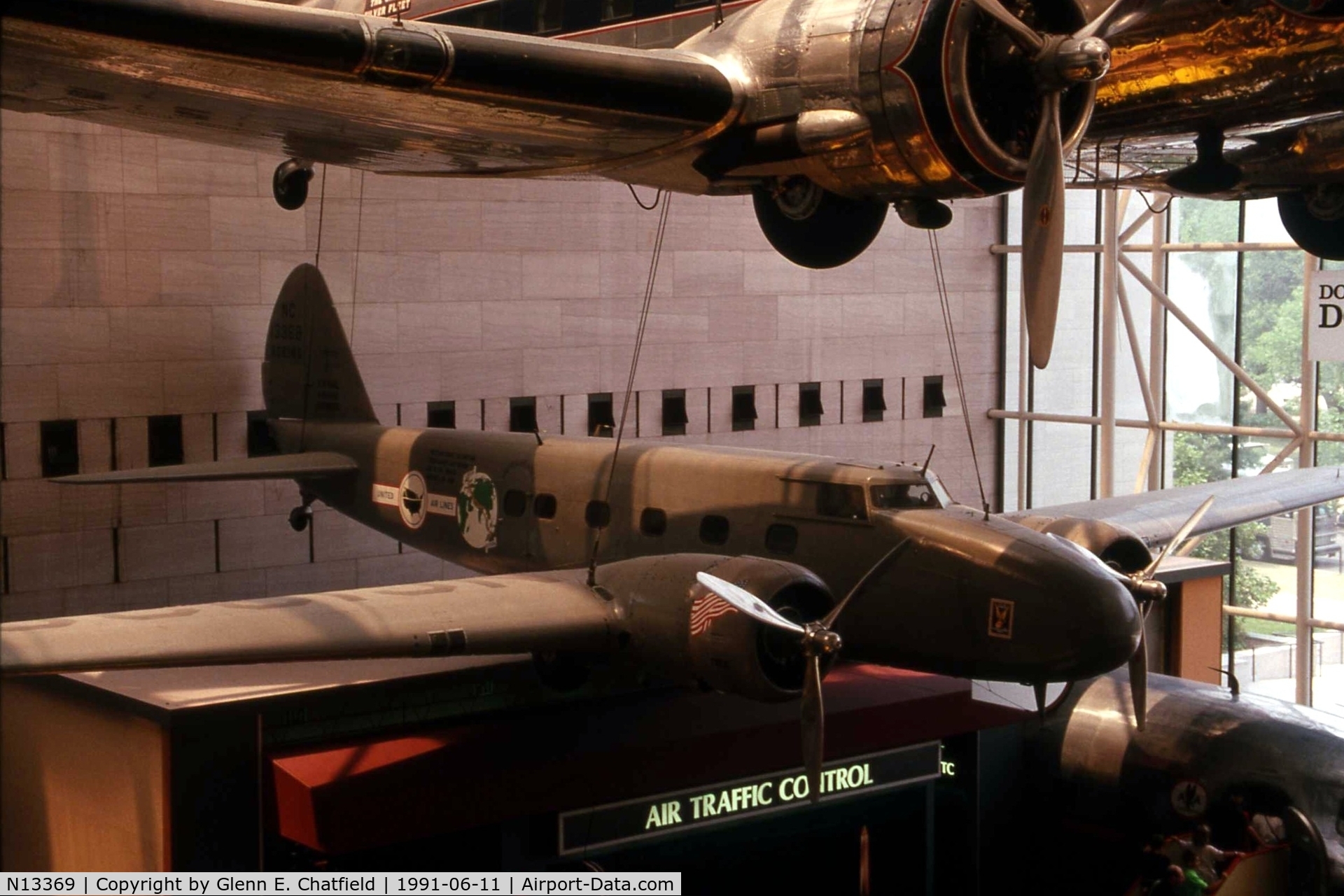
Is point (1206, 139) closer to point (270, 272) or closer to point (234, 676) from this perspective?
point (234, 676)

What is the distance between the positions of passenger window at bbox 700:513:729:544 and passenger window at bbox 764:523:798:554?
366 millimetres

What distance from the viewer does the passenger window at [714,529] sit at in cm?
1077

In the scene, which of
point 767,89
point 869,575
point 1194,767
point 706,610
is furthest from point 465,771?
point 1194,767

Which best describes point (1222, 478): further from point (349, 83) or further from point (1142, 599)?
point (349, 83)

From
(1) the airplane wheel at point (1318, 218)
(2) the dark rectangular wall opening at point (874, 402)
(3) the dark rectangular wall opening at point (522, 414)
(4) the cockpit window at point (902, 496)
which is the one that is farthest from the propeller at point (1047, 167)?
(2) the dark rectangular wall opening at point (874, 402)

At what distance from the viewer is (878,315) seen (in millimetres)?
20594

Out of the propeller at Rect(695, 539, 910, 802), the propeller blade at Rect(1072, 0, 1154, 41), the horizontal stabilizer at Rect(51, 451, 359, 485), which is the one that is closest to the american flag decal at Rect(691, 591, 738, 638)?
the propeller at Rect(695, 539, 910, 802)

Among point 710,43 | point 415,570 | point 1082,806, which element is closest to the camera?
point 710,43

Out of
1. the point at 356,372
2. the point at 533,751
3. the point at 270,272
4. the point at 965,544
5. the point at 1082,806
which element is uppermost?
the point at 270,272

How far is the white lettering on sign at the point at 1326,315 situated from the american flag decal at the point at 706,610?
1223 centimetres

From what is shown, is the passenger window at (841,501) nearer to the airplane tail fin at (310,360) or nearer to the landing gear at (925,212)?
the landing gear at (925,212)

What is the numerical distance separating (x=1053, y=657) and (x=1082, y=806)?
4145mm

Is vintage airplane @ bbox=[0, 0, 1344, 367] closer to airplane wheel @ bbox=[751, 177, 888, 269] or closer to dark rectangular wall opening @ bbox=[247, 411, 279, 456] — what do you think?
airplane wheel @ bbox=[751, 177, 888, 269]

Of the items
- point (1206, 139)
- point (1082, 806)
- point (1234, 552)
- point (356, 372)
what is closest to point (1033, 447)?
point (1234, 552)
